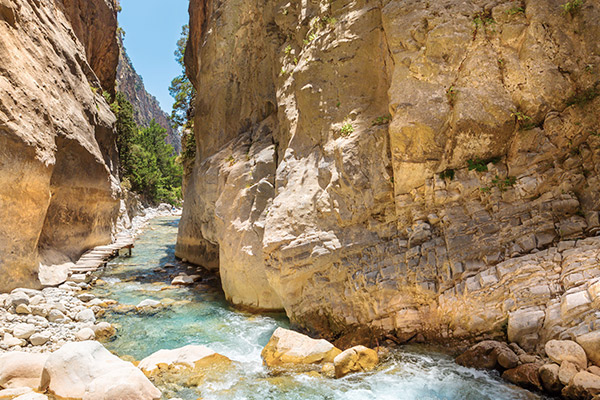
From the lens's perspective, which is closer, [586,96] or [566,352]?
[566,352]

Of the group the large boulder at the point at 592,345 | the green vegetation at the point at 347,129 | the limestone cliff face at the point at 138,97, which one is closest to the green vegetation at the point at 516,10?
the green vegetation at the point at 347,129

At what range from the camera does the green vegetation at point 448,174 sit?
7.27 metres

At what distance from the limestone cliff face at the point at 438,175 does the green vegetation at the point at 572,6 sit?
57 millimetres

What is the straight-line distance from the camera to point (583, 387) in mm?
4590

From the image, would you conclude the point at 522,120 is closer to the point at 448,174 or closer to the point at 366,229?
the point at 448,174

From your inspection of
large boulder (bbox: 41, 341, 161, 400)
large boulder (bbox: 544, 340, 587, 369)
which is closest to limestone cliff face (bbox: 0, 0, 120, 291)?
large boulder (bbox: 41, 341, 161, 400)

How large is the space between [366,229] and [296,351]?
317 centimetres

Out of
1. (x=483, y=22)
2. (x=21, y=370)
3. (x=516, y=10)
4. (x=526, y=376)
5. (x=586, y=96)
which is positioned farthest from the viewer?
(x=483, y=22)

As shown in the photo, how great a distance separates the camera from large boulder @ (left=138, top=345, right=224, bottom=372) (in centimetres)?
645

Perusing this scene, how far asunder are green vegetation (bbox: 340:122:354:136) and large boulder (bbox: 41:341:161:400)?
6666 mm

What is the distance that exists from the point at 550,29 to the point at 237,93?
1102 cm

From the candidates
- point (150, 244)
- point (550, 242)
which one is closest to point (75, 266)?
point (150, 244)

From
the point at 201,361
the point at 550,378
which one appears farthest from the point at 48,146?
the point at 550,378

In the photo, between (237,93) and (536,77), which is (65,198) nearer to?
(237,93)
